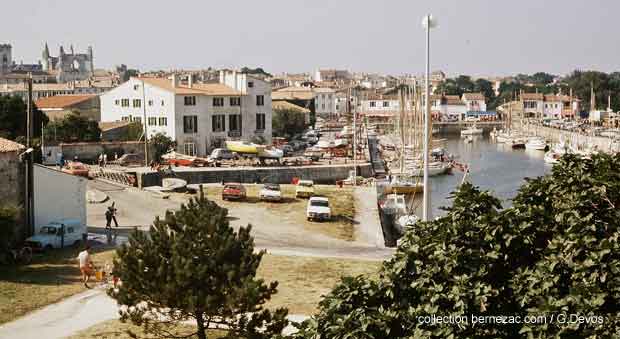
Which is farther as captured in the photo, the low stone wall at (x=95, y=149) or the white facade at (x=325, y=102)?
the white facade at (x=325, y=102)

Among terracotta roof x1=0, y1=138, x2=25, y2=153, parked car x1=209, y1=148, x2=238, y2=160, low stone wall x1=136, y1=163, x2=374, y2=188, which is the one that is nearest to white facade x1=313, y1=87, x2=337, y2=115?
low stone wall x1=136, y1=163, x2=374, y2=188

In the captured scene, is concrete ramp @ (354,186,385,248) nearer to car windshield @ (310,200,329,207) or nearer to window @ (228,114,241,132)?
car windshield @ (310,200,329,207)

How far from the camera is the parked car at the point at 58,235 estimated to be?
89.4ft

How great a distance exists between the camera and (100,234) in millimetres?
31125

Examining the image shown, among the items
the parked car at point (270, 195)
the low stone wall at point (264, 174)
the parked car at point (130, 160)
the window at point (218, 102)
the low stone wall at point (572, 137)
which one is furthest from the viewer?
the low stone wall at point (572, 137)

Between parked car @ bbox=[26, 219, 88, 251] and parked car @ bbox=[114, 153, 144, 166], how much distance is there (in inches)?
1105

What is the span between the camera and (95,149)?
59469 mm

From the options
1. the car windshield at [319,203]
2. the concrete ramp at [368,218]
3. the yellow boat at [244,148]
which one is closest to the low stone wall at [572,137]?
the yellow boat at [244,148]

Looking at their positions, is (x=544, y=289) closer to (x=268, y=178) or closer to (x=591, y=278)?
(x=591, y=278)

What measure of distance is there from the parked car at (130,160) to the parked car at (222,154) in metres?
6.16

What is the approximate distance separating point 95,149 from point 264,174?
12.9m

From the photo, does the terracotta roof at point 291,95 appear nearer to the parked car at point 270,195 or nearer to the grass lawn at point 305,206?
the grass lawn at point 305,206

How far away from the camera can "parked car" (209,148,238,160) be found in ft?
209

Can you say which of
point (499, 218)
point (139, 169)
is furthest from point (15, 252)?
point (139, 169)
